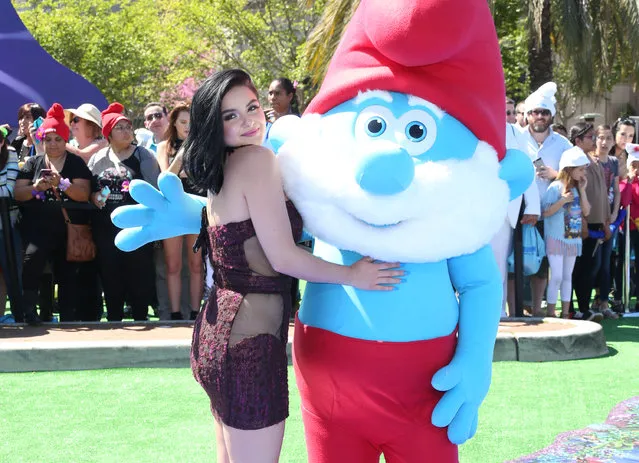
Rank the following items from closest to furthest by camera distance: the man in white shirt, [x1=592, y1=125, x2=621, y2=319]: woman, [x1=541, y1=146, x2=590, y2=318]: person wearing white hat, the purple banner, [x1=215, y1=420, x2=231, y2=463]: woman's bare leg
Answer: [x1=215, y1=420, x2=231, y2=463]: woman's bare leg → the man in white shirt → [x1=541, y1=146, x2=590, y2=318]: person wearing white hat → [x1=592, y1=125, x2=621, y2=319]: woman → the purple banner

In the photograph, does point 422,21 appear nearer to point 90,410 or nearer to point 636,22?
point 90,410

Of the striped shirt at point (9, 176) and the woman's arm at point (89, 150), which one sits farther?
the woman's arm at point (89, 150)

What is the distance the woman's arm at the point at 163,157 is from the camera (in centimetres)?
750

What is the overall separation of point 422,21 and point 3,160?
5374 mm

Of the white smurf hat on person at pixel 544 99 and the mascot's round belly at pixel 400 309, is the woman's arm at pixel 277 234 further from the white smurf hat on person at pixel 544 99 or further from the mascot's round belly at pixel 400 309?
the white smurf hat on person at pixel 544 99

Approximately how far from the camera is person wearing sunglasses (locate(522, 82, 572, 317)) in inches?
324

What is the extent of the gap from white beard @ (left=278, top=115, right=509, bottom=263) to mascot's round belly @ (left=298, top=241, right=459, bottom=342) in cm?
10

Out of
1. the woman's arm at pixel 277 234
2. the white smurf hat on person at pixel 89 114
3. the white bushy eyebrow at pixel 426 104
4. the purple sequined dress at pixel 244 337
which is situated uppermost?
the white smurf hat on person at pixel 89 114

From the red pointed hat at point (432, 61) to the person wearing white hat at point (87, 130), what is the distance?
18.8 ft

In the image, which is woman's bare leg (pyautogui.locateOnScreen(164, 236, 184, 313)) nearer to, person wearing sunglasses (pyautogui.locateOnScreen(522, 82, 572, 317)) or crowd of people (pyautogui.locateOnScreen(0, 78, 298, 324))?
crowd of people (pyautogui.locateOnScreen(0, 78, 298, 324))

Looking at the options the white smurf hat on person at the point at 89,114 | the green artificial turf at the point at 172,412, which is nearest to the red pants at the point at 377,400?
the green artificial turf at the point at 172,412

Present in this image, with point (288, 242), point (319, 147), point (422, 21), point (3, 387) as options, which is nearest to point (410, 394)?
point (288, 242)

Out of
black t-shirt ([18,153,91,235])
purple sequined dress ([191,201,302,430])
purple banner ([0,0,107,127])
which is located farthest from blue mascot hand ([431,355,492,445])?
purple banner ([0,0,107,127])

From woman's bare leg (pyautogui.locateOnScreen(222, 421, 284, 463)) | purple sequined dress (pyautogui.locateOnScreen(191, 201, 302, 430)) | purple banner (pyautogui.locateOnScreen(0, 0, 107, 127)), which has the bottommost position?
woman's bare leg (pyautogui.locateOnScreen(222, 421, 284, 463))
